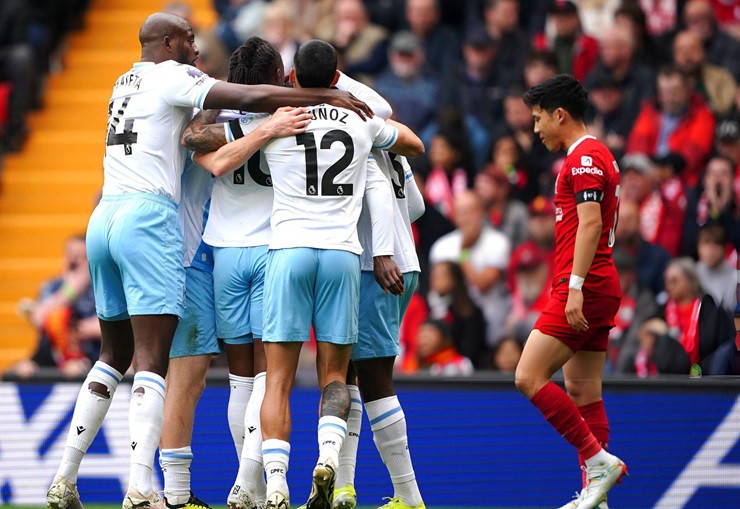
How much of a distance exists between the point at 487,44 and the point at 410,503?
265 inches

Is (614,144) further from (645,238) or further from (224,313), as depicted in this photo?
(224,313)

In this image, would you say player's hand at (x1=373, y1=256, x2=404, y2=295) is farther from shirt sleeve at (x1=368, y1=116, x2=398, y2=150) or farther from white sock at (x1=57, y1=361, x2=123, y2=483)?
white sock at (x1=57, y1=361, x2=123, y2=483)

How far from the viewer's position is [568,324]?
6.95m

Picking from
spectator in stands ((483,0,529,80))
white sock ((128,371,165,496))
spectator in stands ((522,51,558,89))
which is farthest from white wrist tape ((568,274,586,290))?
spectator in stands ((483,0,529,80))

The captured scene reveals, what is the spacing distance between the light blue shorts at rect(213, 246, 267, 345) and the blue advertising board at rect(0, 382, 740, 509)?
1986mm

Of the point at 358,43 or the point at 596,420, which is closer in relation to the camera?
the point at 596,420

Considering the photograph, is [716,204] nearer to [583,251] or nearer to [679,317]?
[679,317]

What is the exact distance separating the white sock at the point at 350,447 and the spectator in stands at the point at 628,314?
11.8ft

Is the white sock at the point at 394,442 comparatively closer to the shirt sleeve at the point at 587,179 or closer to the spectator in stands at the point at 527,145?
the shirt sleeve at the point at 587,179

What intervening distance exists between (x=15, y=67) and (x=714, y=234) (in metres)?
8.15

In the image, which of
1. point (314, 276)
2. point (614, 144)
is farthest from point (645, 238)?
point (314, 276)

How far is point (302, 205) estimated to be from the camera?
21.7ft

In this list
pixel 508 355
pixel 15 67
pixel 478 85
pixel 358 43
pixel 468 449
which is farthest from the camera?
pixel 15 67

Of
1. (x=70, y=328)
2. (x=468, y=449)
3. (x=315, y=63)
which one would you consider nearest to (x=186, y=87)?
(x=315, y=63)
